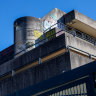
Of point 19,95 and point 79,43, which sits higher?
point 79,43

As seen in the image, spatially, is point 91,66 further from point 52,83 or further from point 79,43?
point 79,43

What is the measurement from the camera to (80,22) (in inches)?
807

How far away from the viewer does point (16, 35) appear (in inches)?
787

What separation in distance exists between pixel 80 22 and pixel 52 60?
859 centimetres

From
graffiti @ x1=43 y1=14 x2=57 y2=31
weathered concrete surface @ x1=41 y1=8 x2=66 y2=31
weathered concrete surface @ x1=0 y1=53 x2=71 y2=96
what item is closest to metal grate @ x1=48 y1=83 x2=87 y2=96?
weathered concrete surface @ x1=0 y1=53 x2=71 y2=96

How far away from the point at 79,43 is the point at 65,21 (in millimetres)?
6652

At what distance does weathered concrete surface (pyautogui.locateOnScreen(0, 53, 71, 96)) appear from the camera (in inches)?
483

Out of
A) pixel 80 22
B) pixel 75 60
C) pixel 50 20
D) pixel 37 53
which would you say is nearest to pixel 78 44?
pixel 37 53

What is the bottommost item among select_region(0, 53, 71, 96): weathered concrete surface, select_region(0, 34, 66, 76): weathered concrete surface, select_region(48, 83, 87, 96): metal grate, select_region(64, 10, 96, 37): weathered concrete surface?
select_region(48, 83, 87, 96): metal grate

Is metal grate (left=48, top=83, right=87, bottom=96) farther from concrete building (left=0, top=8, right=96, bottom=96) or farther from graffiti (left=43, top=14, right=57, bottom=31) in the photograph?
graffiti (left=43, top=14, right=57, bottom=31)

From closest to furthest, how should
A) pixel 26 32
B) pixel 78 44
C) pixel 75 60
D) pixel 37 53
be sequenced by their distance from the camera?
pixel 75 60, pixel 37 53, pixel 78 44, pixel 26 32

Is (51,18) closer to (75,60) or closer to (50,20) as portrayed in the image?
(50,20)

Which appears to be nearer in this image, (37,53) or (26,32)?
(37,53)

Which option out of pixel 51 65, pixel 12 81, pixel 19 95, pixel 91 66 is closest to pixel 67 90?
pixel 91 66
